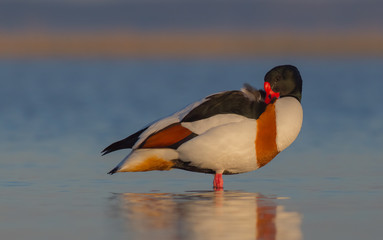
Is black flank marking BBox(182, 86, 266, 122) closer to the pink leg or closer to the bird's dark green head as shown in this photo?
the bird's dark green head

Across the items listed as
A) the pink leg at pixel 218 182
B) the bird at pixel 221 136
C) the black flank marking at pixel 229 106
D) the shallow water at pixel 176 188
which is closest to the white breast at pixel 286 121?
the bird at pixel 221 136

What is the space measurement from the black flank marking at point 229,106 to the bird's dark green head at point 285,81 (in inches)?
9.8

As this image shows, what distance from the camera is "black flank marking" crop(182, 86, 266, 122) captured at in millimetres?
9188

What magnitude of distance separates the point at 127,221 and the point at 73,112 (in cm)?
1127

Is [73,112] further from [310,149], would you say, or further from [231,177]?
[231,177]

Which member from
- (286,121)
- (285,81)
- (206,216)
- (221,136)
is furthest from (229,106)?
(206,216)

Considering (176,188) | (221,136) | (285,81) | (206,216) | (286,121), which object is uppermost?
(285,81)

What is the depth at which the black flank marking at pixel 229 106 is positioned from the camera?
919cm

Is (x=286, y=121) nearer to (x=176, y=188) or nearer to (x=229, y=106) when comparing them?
(x=229, y=106)

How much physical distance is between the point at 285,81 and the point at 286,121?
0.52 m

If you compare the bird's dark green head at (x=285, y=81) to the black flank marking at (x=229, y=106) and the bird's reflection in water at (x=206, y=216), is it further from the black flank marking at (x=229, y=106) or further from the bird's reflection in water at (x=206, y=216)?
the bird's reflection in water at (x=206, y=216)

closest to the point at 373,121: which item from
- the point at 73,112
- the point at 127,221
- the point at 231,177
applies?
the point at 73,112

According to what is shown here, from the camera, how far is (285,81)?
31.6 feet

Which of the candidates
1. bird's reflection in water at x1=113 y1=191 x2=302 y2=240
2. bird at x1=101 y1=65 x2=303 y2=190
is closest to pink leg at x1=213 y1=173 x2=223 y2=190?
bird at x1=101 y1=65 x2=303 y2=190
